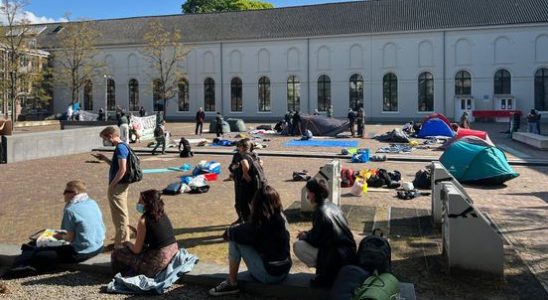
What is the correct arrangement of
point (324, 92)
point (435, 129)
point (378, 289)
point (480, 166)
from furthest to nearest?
point (324, 92)
point (435, 129)
point (480, 166)
point (378, 289)

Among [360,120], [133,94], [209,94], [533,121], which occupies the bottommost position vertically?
[533,121]

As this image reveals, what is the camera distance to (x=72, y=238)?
23.2ft

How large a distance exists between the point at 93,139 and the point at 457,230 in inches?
872

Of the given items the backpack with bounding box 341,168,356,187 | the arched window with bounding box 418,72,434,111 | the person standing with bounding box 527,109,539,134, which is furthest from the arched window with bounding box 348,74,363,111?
the backpack with bounding box 341,168,356,187

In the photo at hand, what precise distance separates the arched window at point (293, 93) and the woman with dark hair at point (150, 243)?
1920 inches

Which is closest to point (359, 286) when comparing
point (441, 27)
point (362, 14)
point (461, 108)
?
point (461, 108)

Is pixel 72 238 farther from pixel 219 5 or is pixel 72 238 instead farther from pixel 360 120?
pixel 219 5

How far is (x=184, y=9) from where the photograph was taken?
8188 cm

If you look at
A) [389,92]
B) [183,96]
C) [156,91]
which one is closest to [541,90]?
[389,92]

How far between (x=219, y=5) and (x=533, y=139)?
59577 millimetres

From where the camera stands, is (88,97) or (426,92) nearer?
(426,92)

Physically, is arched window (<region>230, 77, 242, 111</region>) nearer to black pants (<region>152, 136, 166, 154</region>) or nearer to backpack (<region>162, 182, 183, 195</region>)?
black pants (<region>152, 136, 166, 154</region>)

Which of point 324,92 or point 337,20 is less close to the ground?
point 337,20

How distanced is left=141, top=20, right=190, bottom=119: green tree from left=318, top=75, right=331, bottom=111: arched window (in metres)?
14.9
